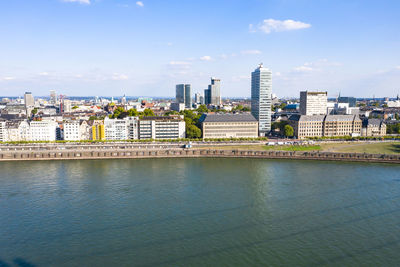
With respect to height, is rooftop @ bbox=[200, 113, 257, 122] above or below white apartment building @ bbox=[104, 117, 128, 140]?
above

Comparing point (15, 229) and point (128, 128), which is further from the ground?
point (128, 128)

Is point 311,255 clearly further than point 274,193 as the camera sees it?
No

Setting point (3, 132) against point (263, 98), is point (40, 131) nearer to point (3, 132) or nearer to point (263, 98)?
point (3, 132)

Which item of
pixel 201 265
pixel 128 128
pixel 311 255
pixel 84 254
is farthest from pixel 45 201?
Result: pixel 128 128

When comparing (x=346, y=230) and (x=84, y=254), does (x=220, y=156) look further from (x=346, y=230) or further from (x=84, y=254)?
(x=84, y=254)

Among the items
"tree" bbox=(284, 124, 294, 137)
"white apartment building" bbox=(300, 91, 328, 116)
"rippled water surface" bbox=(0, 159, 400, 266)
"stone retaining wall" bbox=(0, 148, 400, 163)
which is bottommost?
"rippled water surface" bbox=(0, 159, 400, 266)

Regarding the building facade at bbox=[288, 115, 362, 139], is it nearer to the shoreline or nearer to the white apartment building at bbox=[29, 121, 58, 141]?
the shoreline

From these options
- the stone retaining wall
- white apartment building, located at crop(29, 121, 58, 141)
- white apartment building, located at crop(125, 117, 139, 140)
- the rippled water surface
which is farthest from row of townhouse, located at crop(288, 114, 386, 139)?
white apartment building, located at crop(29, 121, 58, 141)

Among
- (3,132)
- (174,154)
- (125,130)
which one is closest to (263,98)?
(174,154)
